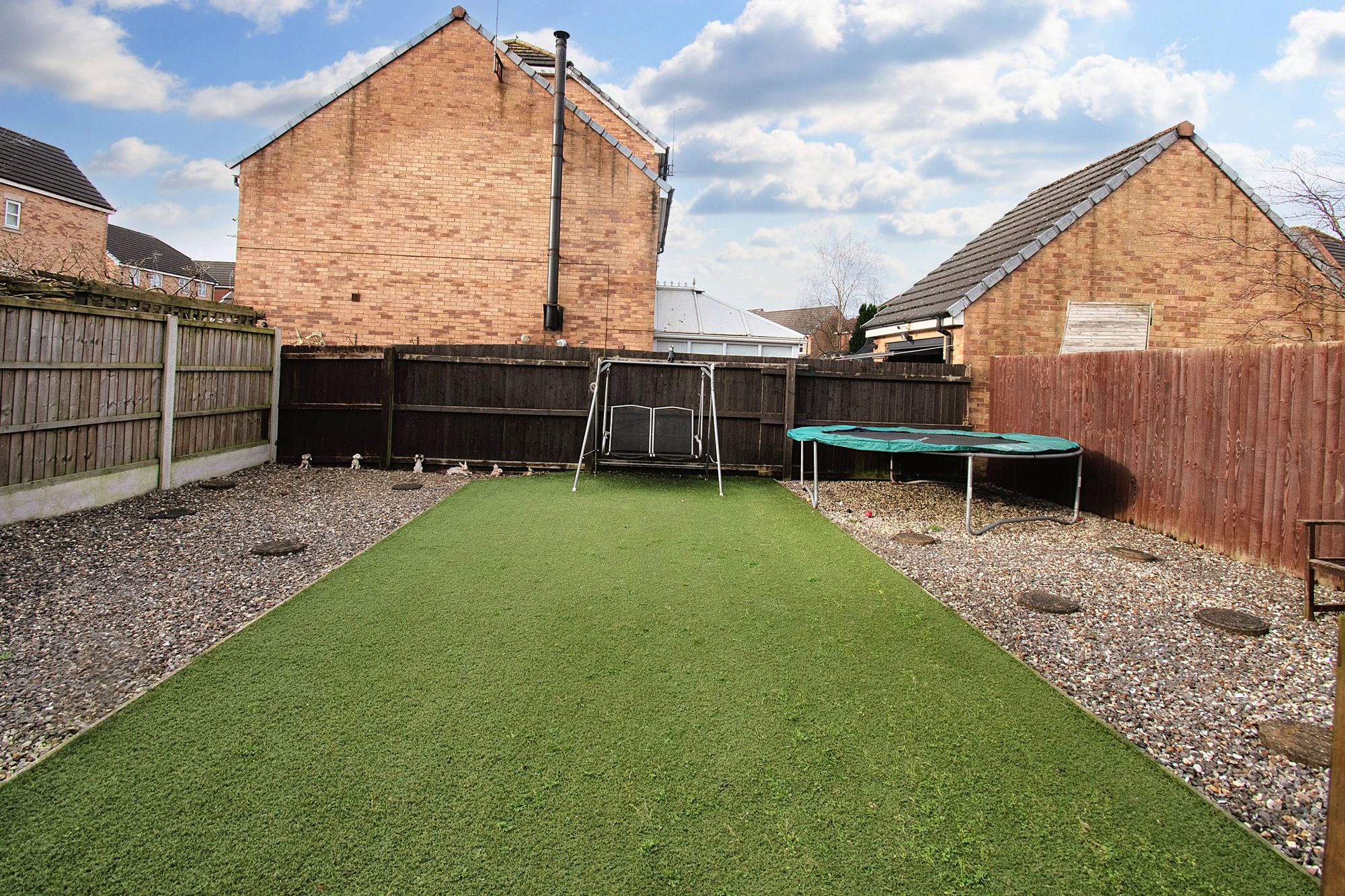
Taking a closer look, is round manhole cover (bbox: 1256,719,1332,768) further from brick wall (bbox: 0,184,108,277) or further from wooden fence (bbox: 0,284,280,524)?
brick wall (bbox: 0,184,108,277)

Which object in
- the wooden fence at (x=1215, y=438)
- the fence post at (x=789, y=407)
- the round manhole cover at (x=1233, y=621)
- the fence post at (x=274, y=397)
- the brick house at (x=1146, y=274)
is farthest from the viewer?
the brick house at (x=1146, y=274)

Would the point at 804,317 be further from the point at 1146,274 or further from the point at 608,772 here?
the point at 608,772

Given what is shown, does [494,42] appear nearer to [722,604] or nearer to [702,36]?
[702,36]

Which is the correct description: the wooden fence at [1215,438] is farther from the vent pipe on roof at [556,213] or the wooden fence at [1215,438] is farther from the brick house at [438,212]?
the vent pipe on roof at [556,213]

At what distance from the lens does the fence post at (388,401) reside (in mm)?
9641

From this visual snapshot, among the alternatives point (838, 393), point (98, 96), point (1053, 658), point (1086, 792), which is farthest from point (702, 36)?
point (1086, 792)

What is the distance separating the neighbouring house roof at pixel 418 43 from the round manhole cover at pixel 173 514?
8.29 m

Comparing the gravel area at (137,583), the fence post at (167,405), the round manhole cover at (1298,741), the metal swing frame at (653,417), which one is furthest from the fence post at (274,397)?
the round manhole cover at (1298,741)

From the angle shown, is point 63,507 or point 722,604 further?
point 63,507

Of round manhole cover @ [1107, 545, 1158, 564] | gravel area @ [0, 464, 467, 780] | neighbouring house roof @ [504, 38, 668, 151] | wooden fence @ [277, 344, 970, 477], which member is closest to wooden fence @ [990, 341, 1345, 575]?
round manhole cover @ [1107, 545, 1158, 564]

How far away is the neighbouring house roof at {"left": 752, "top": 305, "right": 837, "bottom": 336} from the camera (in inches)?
1911

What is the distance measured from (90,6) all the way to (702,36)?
28.4ft

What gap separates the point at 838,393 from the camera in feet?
32.6

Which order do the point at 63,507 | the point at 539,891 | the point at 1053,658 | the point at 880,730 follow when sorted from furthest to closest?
the point at 63,507, the point at 1053,658, the point at 880,730, the point at 539,891
